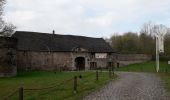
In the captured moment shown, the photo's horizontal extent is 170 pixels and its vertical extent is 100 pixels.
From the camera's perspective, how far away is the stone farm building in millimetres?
51094

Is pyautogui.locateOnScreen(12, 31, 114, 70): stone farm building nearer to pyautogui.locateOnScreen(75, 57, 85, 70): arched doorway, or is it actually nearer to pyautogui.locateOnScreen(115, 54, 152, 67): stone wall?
pyautogui.locateOnScreen(75, 57, 85, 70): arched doorway

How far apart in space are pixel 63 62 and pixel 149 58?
83.0 feet

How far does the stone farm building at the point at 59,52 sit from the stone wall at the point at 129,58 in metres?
2.55

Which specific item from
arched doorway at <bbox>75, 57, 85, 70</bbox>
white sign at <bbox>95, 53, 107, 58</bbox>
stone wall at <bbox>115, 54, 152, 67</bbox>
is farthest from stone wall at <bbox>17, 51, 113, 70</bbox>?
stone wall at <bbox>115, 54, 152, 67</bbox>

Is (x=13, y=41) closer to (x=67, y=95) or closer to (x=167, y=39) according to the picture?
(x=67, y=95)

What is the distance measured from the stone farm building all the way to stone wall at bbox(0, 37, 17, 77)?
34.1 ft

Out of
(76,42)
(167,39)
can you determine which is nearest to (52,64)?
(76,42)

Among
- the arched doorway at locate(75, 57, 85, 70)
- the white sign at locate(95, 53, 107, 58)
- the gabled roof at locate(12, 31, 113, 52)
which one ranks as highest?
the gabled roof at locate(12, 31, 113, 52)

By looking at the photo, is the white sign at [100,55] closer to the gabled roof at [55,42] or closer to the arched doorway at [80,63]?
the gabled roof at [55,42]

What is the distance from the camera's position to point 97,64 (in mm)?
58469

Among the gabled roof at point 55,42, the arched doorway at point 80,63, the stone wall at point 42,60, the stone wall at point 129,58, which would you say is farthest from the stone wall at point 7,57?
the stone wall at point 129,58

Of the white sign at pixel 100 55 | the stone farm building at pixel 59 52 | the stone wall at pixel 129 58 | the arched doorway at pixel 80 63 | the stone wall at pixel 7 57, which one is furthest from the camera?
the stone wall at pixel 129 58

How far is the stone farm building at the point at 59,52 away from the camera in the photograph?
168 ft

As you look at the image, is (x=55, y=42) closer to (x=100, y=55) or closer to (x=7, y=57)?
(x=100, y=55)
